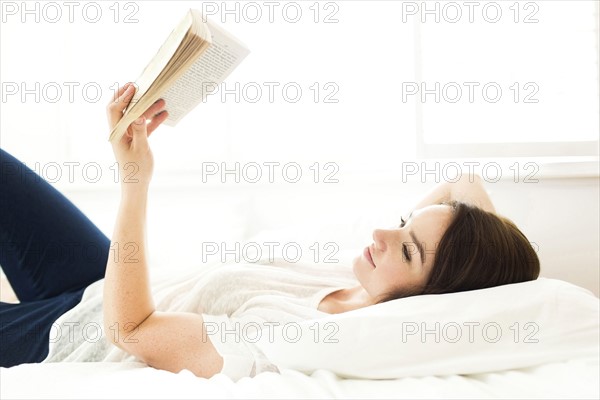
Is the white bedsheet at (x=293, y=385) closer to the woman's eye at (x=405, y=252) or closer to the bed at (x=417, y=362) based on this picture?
the bed at (x=417, y=362)

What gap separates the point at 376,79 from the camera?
229cm

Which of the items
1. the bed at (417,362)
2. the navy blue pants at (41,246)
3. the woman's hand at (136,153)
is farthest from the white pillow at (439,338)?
the navy blue pants at (41,246)

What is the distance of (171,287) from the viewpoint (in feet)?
3.95

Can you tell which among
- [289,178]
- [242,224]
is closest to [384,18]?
[289,178]

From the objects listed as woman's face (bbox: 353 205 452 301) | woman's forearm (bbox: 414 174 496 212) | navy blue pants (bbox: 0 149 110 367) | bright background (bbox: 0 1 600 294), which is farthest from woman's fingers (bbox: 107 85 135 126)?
woman's forearm (bbox: 414 174 496 212)

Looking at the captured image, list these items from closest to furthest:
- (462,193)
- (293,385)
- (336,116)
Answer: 1. (293,385)
2. (462,193)
3. (336,116)

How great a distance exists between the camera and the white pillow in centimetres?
90

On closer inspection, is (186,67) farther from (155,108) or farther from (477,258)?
(477,258)

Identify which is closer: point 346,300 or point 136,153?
point 136,153

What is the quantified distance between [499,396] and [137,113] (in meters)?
0.73

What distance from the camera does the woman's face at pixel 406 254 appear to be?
Result: 1.09m

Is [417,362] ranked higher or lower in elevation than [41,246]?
lower

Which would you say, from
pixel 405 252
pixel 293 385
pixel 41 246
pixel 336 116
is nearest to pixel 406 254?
pixel 405 252

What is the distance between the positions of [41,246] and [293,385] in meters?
0.77
